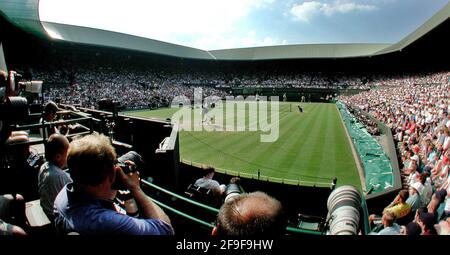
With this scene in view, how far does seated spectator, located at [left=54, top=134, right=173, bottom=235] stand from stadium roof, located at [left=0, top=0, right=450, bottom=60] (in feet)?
102

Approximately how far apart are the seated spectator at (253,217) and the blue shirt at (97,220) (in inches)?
22.7

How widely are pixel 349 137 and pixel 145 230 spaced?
21.5 m

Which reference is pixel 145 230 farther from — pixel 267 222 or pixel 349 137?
pixel 349 137

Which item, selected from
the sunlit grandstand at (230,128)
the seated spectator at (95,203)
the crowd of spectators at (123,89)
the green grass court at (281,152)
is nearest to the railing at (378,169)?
the sunlit grandstand at (230,128)

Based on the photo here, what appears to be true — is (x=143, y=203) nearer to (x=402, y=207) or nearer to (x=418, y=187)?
(x=402, y=207)

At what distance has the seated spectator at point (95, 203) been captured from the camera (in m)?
1.89

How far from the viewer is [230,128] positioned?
81.0 feet

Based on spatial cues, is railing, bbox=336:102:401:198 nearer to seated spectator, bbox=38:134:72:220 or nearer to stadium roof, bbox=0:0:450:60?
seated spectator, bbox=38:134:72:220

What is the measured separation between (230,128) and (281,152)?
332 inches

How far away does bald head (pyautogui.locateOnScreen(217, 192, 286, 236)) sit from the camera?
5.17 ft

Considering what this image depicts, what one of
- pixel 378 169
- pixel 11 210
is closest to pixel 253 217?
pixel 11 210

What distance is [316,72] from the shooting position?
71.2 metres

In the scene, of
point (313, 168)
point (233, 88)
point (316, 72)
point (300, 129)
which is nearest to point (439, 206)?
point (313, 168)

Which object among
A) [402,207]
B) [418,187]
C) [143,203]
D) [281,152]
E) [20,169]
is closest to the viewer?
[143,203]
